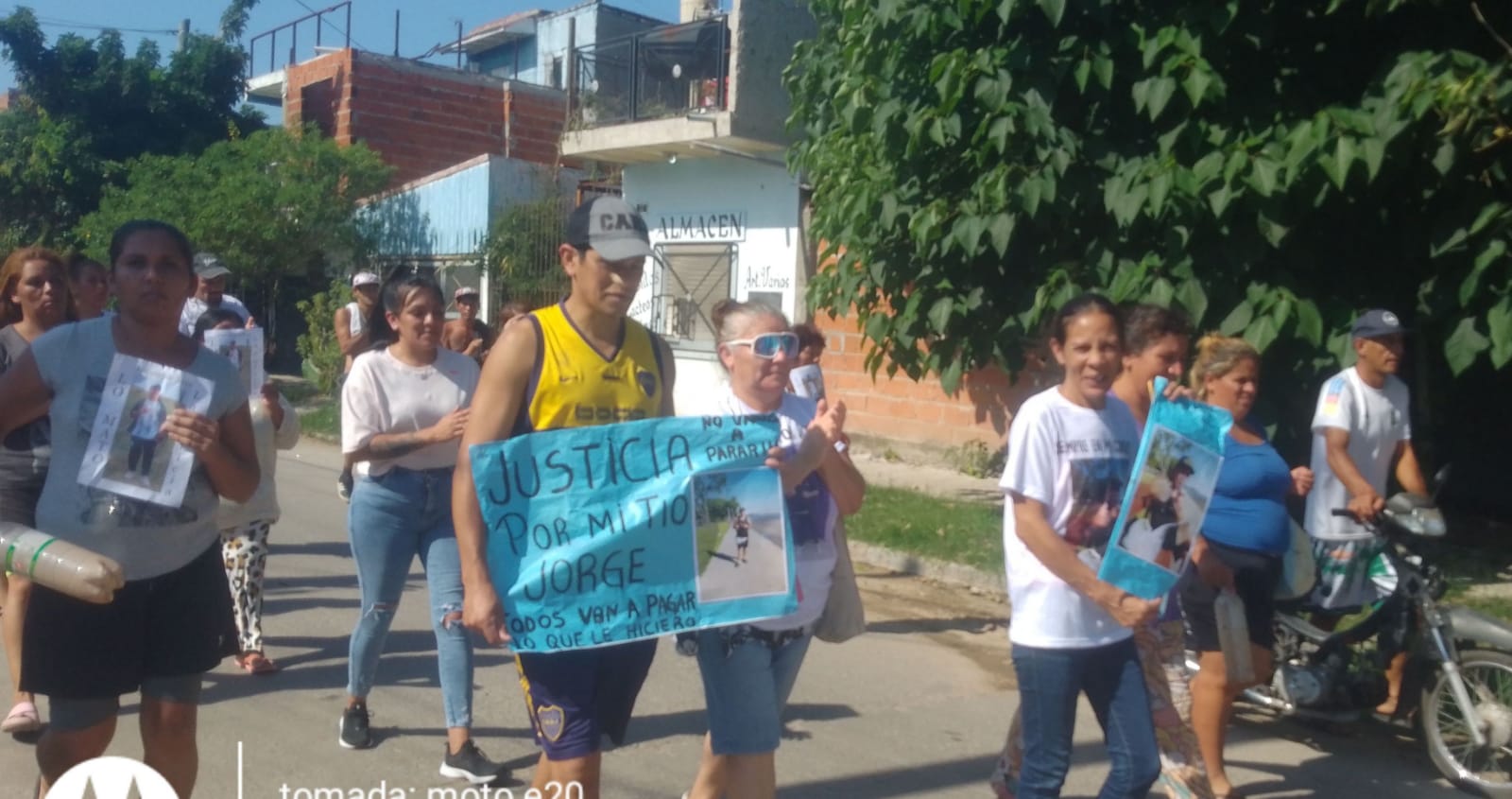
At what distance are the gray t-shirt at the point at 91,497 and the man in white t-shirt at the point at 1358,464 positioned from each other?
14.8 ft

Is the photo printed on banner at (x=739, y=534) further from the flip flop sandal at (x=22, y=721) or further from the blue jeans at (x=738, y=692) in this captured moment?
the flip flop sandal at (x=22, y=721)

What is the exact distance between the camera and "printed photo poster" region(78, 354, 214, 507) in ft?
11.5

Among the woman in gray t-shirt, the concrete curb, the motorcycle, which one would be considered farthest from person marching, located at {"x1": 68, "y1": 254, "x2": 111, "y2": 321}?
the concrete curb

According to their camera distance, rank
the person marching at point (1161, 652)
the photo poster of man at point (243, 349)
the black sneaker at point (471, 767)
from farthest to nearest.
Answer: the photo poster of man at point (243, 349) < the black sneaker at point (471, 767) < the person marching at point (1161, 652)

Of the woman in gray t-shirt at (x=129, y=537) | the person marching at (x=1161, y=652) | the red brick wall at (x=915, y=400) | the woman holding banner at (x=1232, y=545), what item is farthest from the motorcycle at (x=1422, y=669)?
the red brick wall at (x=915, y=400)

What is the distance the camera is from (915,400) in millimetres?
13508

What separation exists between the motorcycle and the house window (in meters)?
10.8

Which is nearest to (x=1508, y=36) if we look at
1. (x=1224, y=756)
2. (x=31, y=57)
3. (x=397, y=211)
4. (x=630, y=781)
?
(x=1224, y=756)

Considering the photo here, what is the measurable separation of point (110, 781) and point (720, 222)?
12.6 meters

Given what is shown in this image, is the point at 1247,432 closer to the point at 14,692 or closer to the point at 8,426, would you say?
the point at 8,426

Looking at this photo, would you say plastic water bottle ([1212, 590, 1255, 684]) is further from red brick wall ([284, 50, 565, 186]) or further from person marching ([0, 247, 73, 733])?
red brick wall ([284, 50, 565, 186])

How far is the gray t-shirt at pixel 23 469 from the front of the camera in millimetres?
5082

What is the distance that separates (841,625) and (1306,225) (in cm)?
508

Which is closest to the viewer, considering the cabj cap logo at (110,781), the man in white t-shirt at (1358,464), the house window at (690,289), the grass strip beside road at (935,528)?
the cabj cap logo at (110,781)
